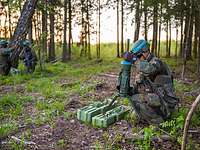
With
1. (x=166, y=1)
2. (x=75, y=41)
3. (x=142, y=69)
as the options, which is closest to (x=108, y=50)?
(x=75, y=41)

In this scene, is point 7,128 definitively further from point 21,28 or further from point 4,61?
point 21,28

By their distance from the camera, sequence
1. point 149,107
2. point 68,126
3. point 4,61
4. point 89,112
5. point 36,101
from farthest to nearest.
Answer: point 4,61 → point 36,101 → point 89,112 → point 68,126 → point 149,107

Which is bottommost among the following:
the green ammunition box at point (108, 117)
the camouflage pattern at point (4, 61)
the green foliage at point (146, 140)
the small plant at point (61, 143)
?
the small plant at point (61, 143)

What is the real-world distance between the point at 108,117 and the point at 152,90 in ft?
3.55

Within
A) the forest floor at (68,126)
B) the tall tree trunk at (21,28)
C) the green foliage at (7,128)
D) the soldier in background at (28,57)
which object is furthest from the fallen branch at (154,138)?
the tall tree trunk at (21,28)

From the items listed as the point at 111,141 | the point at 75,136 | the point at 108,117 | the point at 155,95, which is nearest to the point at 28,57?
the point at 108,117

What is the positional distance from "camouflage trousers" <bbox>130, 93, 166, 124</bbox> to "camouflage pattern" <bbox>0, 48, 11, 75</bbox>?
915 centimetres

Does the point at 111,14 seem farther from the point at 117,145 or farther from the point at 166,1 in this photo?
the point at 117,145

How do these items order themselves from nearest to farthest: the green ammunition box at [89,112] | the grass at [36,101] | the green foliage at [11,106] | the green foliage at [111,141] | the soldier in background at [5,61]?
the green foliage at [111,141]
the green ammunition box at [89,112]
the grass at [36,101]
the green foliage at [11,106]
the soldier in background at [5,61]

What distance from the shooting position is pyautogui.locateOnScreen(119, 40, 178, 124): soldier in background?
685cm

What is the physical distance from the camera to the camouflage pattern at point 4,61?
588 inches

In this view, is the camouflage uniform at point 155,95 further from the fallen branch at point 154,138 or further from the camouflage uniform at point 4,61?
the camouflage uniform at point 4,61

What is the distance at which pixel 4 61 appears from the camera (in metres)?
15.0

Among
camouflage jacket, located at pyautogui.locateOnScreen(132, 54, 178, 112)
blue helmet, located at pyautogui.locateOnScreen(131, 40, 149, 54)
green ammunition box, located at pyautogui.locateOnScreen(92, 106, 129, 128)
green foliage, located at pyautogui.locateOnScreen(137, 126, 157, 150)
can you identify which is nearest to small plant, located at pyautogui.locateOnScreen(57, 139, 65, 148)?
green ammunition box, located at pyautogui.locateOnScreen(92, 106, 129, 128)
